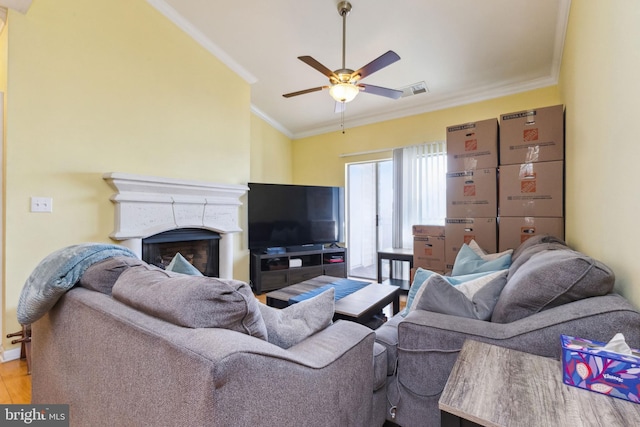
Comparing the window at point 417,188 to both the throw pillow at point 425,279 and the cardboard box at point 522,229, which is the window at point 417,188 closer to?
the cardboard box at point 522,229

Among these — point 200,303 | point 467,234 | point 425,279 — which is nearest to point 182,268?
point 200,303

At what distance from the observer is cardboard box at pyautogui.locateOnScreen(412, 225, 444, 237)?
11.0 ft

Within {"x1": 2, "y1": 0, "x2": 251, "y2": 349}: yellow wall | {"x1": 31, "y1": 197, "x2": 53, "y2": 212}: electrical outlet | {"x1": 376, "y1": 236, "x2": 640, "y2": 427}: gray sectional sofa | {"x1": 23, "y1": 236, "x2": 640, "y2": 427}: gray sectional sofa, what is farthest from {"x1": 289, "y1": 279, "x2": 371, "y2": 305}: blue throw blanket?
{"x1": 31, "y1": 197, "x2": 53, "y2": 212}: electrical outlet

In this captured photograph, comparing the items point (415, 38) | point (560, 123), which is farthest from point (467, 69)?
point (560, 123)

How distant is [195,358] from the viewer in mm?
672

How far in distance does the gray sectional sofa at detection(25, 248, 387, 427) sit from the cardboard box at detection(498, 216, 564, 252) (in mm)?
2077

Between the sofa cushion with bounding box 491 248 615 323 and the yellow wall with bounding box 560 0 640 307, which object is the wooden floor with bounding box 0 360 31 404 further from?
the yellow wall with bounding box 560 0 640 307

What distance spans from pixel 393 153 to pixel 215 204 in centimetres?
266

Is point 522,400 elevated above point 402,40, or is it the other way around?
point 402,40

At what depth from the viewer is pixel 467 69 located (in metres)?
3.23

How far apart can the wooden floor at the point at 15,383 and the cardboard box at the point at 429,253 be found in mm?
3473

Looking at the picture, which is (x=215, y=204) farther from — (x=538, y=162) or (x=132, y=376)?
(x=538, y=162)

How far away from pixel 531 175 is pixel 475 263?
113 centimetres

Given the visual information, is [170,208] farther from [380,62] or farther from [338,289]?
[380,62]
